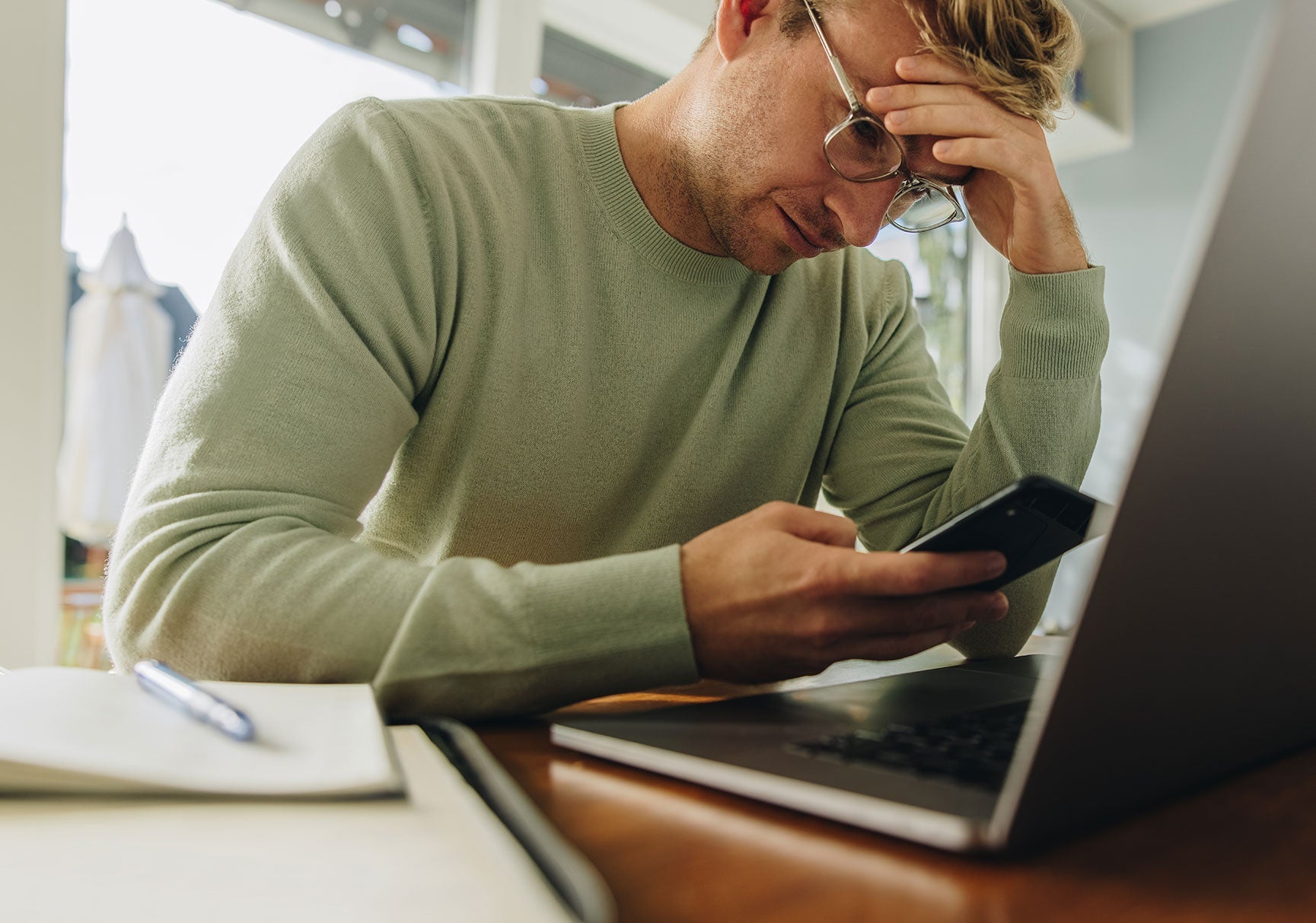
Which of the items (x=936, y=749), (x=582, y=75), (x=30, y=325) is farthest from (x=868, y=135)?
(x=582, y=75)

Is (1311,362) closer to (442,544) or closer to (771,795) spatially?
(771,795)

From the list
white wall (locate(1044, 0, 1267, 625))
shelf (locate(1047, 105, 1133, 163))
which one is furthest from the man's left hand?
shelf (locate(1047, 105, 1133, 163))

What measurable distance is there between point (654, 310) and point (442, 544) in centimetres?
33

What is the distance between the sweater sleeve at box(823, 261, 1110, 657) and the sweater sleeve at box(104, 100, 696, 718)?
1.65 ft

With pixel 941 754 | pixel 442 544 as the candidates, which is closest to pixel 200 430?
pixel 442 544

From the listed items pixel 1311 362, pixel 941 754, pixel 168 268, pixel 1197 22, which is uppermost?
pixel 1197 22

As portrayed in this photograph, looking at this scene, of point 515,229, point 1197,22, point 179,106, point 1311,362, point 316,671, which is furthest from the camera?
point 1197,22

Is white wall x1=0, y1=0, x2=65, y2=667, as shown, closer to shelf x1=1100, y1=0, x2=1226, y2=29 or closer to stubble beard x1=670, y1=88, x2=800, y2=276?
stubble beard x1=670, y1=88, x2=800, y2=276

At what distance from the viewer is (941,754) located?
0.39 m

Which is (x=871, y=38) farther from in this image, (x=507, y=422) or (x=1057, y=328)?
(x=507, y=422)

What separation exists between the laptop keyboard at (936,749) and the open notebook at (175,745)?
0.59ft

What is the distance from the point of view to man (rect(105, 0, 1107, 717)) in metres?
0.51

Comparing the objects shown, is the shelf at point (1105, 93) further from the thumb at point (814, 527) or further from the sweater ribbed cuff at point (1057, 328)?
the thumb at point (814, 527)

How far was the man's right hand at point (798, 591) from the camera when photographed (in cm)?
49
